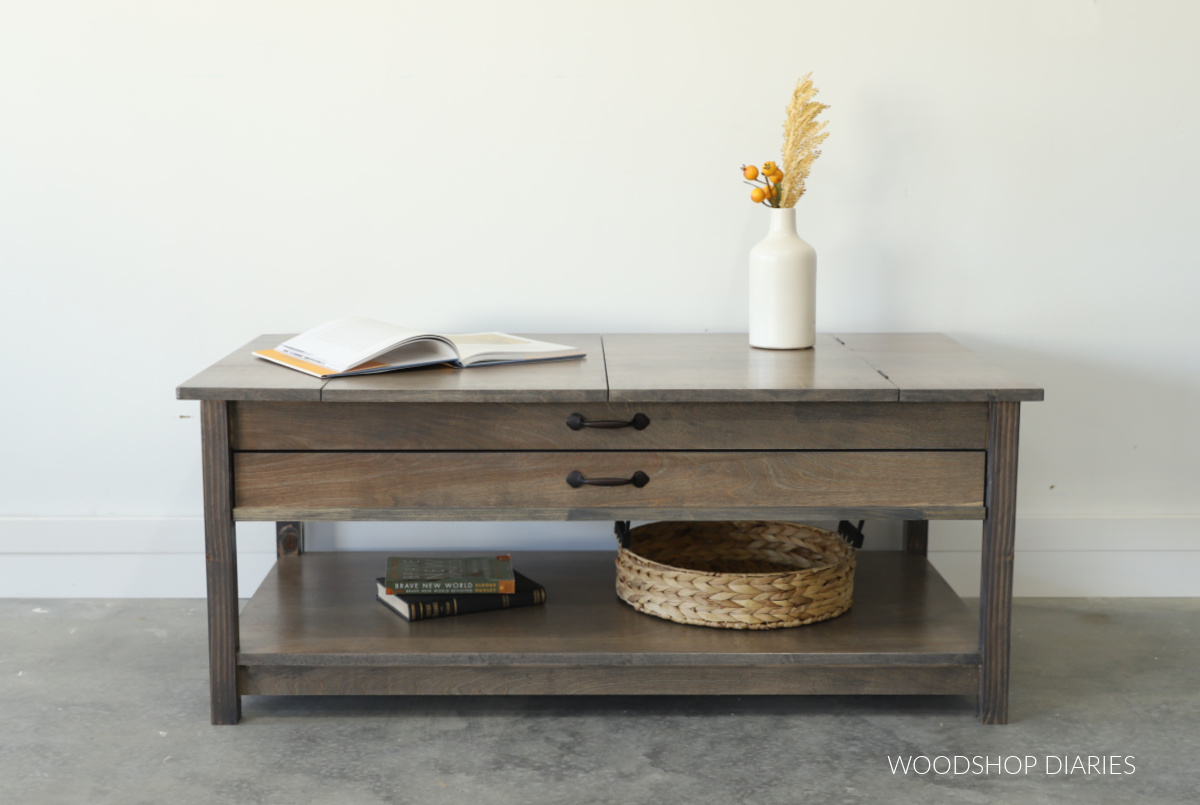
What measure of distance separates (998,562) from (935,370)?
324mm

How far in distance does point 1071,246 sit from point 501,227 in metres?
1.20

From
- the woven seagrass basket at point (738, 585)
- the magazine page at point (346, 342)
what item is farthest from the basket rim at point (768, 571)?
the magazine page at point (346, 342)

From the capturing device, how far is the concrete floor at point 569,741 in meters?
1.57

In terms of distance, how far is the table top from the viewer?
63.9 inches

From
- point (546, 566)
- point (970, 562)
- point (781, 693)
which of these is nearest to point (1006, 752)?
point (781, 693)

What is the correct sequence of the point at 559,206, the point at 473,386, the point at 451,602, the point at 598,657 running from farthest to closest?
1. the point at 559,206
2. the point at 451,602
3. the point at 598,657
4. the point at 473,386

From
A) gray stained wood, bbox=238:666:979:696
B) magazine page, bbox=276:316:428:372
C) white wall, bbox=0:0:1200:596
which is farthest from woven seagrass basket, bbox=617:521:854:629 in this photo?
magazine page, bbox=276:316:428:372

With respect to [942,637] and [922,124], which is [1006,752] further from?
[922,124]

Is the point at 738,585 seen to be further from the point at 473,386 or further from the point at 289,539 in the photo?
the point at 289,539

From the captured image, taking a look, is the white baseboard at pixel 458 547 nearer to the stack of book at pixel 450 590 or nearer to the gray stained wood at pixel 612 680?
the stack of book at pixel 450 590

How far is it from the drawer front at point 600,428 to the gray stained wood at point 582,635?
335mm

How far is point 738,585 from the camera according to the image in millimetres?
1824

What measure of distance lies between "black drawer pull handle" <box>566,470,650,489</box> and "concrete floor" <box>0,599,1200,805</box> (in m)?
0.41

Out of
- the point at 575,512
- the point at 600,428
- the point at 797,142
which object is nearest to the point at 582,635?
the point at 575,512
